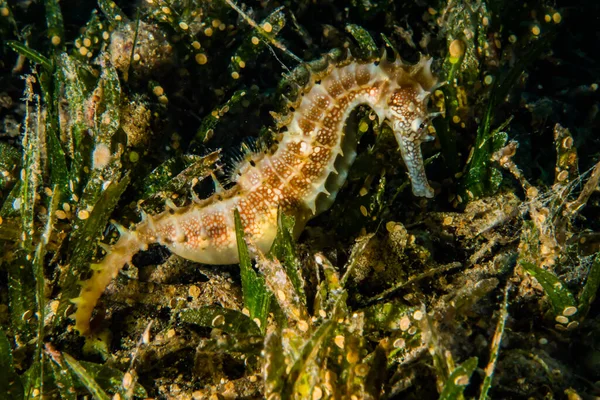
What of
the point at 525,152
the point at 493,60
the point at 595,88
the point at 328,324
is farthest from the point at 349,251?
the point at 595,88

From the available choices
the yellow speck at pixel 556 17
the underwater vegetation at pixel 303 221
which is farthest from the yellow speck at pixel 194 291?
the yellow speck at pixel 556 17

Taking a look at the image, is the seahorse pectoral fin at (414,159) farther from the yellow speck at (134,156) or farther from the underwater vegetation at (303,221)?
the yellow speck at (134,156)

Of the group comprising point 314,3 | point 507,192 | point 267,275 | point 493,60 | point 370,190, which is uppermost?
point 314,3

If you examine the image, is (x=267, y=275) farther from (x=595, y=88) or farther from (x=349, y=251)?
(x=595, y=88)

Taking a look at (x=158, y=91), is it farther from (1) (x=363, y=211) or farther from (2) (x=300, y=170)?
(1) (x=363, y=211)

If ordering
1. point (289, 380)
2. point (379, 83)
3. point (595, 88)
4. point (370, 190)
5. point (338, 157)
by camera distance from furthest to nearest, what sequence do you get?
1. point (595, 88)
2. point (370, 190)
3. point (338, 157)
4. point (379, 83)
5. point (289, 380)

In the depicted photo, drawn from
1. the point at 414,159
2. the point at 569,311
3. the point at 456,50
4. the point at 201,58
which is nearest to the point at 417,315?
the point at 569,311
